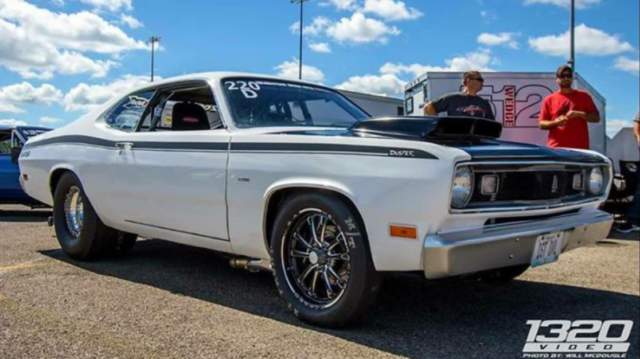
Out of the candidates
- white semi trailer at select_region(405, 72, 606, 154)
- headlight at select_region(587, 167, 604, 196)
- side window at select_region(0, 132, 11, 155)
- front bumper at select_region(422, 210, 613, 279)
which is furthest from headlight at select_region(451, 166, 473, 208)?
side window at select_region(0, 132, 11, 155)

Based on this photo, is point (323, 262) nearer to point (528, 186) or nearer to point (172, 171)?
point (528, 186)

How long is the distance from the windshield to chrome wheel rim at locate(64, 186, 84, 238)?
1.96 metres

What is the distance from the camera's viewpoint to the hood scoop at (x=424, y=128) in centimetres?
314

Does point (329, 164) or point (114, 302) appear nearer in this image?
point (329, 164)

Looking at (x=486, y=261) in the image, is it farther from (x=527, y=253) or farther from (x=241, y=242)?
(x=241, y=242)

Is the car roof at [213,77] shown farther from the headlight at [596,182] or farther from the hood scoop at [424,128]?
the headlight at [596,182]

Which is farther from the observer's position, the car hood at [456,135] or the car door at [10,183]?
the car door at [10,183]

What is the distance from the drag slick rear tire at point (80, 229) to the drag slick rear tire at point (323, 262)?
2.13m

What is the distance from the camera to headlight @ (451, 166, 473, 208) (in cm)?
286

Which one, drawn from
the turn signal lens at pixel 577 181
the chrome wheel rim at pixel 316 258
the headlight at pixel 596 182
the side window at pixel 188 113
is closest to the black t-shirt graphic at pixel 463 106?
the headlight at pixel 596 182

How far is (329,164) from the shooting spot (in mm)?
3148

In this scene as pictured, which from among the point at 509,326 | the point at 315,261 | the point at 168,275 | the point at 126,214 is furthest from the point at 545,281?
the point at 126,214

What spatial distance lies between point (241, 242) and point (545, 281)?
2.46m

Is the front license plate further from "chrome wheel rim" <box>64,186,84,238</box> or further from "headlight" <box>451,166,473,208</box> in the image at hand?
"chrome wheel rim" <box>64,186,84,238</box>
